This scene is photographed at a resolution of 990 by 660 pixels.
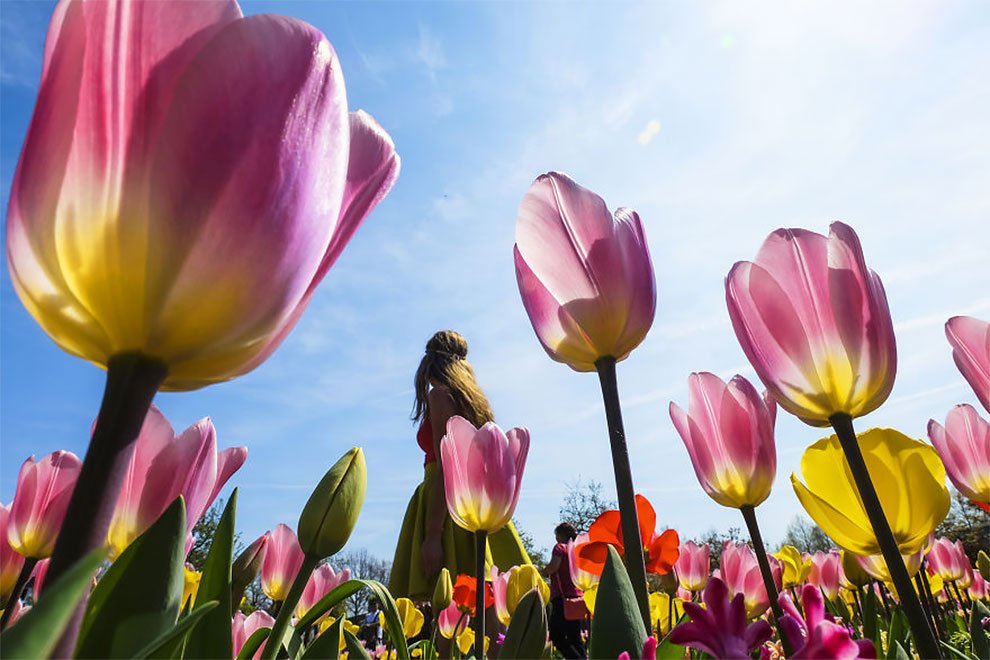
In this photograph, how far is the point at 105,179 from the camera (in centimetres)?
40

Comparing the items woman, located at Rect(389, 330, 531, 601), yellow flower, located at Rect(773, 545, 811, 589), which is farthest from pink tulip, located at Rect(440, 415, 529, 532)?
woman, located at Rect(389, 330, 531, 601)

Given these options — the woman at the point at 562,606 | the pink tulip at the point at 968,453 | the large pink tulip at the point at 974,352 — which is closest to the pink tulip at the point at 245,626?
the large pink tulip at the point at 974,352

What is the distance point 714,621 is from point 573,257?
1.77 feet

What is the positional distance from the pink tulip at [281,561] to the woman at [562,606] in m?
1.43

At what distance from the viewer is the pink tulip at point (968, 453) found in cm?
117

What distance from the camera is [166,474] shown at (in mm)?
803

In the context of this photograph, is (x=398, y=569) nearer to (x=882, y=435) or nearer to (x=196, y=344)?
(x=882, y=435)

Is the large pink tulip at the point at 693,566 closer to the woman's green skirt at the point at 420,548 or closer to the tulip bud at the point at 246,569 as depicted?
the woman's green skirt at the point at 420,548

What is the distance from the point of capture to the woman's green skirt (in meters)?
4.16

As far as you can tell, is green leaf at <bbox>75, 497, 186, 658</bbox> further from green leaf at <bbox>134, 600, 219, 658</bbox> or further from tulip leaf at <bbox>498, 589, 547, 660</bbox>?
tulip leaf at <bbox>498, 589, 547, 660</bbox>

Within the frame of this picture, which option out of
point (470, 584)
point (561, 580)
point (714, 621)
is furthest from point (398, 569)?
point (714, 621)

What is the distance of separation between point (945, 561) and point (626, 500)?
3.94 meters

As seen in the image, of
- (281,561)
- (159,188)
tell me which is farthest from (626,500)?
(281,561)

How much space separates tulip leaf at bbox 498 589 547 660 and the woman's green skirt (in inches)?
127
